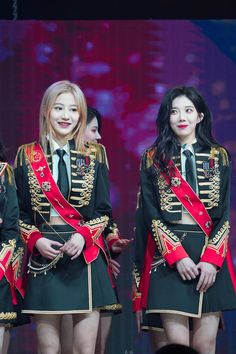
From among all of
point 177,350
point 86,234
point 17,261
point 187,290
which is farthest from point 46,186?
point 177,350

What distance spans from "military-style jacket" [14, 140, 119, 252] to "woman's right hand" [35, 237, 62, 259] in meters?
0.04

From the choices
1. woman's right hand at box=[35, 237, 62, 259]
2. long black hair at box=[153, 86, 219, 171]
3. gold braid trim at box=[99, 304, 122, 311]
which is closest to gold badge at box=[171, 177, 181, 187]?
long black hair at box=[153, 86, 219, 171]

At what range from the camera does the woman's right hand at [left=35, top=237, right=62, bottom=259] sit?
16.8 ft

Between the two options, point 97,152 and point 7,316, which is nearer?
point 7,316

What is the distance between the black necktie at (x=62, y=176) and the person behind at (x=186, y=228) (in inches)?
16.5

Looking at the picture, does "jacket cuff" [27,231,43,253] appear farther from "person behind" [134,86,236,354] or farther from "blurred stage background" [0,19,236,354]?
"blurred stage background" [0,19,236,354]

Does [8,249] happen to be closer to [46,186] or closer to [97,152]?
[46,186]

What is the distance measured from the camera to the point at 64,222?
5.25m

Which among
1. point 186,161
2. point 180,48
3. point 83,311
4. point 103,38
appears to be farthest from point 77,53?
point 83,311

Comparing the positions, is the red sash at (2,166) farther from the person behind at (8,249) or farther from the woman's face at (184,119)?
the woman's face at (184,119)

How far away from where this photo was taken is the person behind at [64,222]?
517 centimetres

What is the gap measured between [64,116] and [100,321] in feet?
4.77
